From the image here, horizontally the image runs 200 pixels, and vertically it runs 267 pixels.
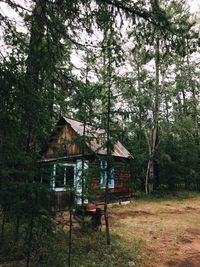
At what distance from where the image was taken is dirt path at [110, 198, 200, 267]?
7168mm

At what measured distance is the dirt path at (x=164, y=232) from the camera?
717 cm

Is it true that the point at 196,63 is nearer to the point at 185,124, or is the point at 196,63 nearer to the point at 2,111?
the point at 185,124

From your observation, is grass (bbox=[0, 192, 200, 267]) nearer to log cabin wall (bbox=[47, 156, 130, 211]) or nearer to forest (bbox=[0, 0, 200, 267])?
forest (bbox=[0, 0, 200, 267])

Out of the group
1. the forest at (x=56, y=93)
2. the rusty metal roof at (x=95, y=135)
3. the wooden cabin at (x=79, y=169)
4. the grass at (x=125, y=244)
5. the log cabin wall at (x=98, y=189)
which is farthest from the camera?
the rusty metal roof at (x=95, y=135)

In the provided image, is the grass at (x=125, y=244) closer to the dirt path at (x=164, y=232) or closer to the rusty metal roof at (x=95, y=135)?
the dirt path at (x=164, y=232)

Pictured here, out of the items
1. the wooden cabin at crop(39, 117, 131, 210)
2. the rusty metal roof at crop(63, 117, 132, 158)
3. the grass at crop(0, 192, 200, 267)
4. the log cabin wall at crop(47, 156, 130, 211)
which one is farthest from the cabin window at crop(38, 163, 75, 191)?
the rusty metal roof at crop(63, 117, 132, 158)

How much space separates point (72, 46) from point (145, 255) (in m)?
5.69

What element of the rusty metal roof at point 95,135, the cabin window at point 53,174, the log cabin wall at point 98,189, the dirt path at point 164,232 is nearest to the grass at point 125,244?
the dirt path at point 164,232

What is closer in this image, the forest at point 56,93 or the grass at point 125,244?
the forest at point 56,93

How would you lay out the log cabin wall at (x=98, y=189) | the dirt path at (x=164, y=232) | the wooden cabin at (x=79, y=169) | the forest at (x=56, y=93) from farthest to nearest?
the dirt path at (x=164, y=232) → the log cabin wall at (x=98, y=189) → the wooden cabin at (x=79, y=169) → the forest at (x=56, y=93)

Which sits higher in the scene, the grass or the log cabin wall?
the log cabin wall

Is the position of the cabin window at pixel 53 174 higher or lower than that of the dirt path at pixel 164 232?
higher

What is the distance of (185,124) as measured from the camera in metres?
23.1

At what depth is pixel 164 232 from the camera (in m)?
10.1
